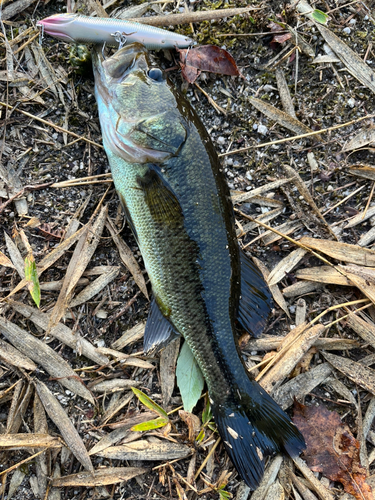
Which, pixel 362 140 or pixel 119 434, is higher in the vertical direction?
pixel 362 140

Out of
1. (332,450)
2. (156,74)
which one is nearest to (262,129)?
(156,74)

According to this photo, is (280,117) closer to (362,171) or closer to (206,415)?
(362,171)

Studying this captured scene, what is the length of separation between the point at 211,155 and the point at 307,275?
138 centimetres

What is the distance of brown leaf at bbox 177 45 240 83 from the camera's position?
309 centimetres

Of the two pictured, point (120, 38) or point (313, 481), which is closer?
point (120, 38)

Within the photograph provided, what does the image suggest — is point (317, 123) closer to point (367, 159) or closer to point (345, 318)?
point (367, 159)

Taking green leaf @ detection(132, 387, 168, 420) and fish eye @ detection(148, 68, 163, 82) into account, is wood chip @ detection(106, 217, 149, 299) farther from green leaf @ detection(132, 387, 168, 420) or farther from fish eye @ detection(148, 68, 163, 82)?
fish eye @ detection(148, 68, 163, 82)

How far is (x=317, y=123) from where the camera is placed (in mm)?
3391

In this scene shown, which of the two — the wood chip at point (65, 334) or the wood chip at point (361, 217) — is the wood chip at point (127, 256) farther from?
the wood chip at point (361, 217)

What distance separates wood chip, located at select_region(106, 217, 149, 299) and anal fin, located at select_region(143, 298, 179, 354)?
9.0 inches

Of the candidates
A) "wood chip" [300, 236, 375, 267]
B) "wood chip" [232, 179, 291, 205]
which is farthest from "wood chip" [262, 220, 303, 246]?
"wood chip" [232, 179, 291, 205]

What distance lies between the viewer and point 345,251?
3268mm

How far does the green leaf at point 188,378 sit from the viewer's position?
2.95m

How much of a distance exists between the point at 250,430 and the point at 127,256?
1679 mm
